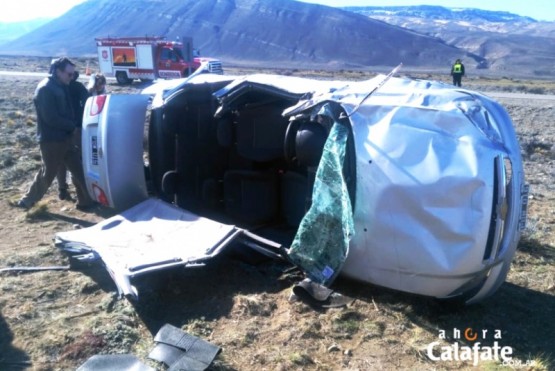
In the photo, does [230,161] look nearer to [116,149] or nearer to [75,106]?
[116,149]

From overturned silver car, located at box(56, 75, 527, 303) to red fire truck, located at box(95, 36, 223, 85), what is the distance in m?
22.3

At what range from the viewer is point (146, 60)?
3153 cm

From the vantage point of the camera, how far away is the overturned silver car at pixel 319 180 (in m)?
3.97

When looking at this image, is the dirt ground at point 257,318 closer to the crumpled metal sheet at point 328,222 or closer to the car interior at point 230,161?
the crumpled metal sheet at point 328,222

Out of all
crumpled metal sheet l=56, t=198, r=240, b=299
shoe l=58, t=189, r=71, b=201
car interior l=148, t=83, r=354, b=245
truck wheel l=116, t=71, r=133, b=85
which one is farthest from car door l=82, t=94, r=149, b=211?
truck wheel l=116, t=71, r=133, b=85

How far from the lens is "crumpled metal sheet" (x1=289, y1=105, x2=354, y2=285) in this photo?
14.4 ft

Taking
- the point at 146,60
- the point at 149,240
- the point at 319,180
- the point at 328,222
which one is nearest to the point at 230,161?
the point at 149,240

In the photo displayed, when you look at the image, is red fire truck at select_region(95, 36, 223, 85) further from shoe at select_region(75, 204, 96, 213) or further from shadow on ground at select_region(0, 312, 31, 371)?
shadow on ground at select_region(0, 312, 31, 371)

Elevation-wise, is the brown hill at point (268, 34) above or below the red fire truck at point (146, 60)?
below

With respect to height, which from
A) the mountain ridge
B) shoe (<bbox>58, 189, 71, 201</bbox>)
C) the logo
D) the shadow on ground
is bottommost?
the mountain ridge

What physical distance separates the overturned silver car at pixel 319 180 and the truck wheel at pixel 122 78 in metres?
27.9

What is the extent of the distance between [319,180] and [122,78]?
101 ft

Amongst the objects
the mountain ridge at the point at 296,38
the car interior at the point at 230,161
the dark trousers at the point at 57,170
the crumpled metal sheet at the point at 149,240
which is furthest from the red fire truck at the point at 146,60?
the mountain ridge at the point at 296,38

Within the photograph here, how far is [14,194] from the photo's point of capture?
826 cm
